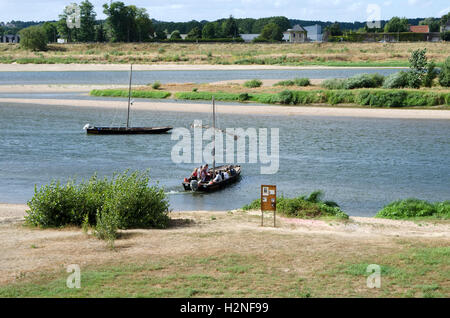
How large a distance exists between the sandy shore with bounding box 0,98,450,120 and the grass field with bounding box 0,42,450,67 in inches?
2078

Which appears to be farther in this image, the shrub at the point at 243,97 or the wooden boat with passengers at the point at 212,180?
the shrub at the point at 243,97

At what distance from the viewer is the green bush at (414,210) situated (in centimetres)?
2333

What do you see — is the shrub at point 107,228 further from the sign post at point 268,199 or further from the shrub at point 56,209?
the sign post at point 268,199

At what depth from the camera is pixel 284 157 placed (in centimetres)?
3944

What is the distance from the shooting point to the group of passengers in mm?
30922

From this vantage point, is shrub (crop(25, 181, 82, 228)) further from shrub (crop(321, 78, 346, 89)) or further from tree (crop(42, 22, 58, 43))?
tree (crop(42, 22, 58, 43))

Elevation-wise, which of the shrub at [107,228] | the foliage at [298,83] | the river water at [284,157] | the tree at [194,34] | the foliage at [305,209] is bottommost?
the river water at [284,157]

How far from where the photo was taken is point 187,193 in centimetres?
2992

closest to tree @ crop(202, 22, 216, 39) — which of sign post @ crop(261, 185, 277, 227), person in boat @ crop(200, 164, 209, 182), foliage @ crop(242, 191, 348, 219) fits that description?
person in boat @ crop(200, 164, 209, 182)

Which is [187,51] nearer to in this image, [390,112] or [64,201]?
[390,112]

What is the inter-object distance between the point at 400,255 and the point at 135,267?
635 centimetres

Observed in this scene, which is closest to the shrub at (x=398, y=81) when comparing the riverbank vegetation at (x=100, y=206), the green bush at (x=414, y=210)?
the green bush at (x=414, y=210)

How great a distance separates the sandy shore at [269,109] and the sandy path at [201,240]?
40.0 meters
